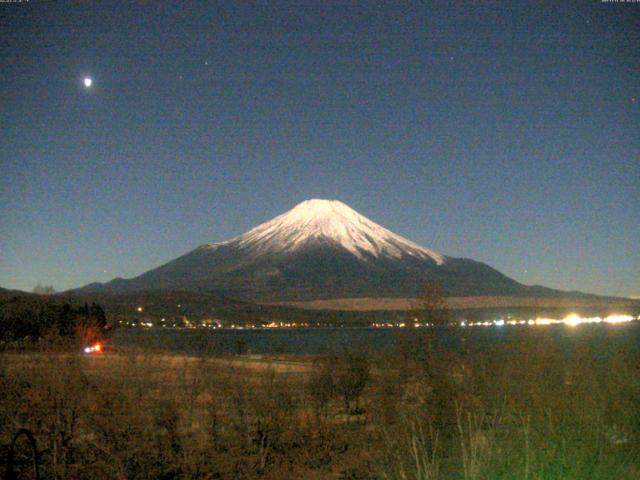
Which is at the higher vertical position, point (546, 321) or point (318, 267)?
point (318, 267)

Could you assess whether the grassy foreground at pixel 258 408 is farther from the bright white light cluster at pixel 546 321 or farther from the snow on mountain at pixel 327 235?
the snow on mountain at pixel 327 235

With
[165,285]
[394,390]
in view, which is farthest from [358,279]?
[394,390]

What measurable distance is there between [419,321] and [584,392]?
154 inches

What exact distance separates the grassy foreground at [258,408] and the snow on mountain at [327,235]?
439 feet

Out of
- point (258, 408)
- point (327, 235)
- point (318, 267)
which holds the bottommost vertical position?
point (258, 408)

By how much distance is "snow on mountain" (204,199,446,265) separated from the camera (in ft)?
498

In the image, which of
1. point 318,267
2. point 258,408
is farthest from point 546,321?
point 318,267

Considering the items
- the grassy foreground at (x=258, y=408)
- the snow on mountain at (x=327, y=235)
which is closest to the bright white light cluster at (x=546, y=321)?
the grassy foreground at (x=258, y=408)

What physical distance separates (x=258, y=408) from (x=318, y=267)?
13334 centimetres

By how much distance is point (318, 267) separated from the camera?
143375 mm

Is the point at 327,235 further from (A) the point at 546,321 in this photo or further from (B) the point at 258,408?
(B) the point at 258,408

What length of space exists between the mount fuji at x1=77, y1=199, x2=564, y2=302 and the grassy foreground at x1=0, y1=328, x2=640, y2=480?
109 m

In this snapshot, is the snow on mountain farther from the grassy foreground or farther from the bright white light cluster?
the grassy foreground

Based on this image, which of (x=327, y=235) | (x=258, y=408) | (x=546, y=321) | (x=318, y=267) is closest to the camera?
(x=258, y=408)
